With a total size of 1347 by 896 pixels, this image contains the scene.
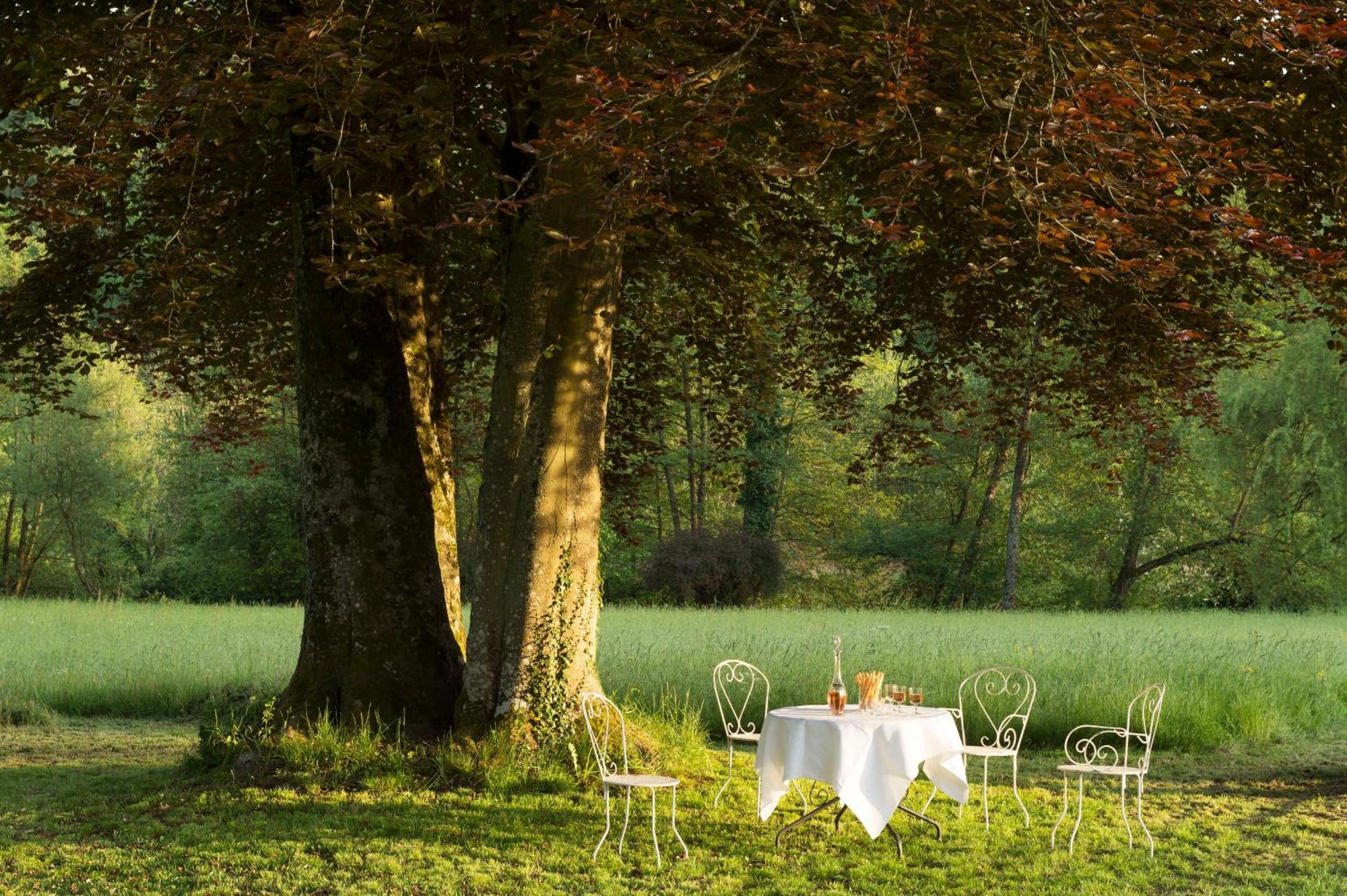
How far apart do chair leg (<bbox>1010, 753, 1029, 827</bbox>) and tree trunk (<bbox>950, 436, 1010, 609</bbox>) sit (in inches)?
1005

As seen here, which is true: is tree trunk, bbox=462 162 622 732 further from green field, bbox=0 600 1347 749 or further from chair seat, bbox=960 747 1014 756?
green field, bbox=0 600 1347 749

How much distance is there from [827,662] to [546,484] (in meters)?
6.91

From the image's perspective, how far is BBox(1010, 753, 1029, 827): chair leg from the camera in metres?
8.94

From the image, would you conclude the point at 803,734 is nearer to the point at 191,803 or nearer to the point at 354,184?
the point at 191,803

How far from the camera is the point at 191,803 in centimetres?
906

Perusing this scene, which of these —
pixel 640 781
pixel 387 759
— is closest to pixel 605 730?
pixel 387 759

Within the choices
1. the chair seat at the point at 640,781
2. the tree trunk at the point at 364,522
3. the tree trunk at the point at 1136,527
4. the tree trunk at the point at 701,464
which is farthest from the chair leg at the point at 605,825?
the tree trunk at the point at 1136,527

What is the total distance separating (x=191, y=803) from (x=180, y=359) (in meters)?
5.29

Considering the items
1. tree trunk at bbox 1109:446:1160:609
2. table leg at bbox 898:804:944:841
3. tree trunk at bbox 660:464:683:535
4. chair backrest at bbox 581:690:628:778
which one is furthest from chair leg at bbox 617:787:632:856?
tree trunk at bbox 1109:446:1160:609

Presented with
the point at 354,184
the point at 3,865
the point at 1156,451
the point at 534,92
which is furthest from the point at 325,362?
the point at 1156,451

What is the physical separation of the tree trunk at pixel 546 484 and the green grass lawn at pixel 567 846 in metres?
0.83

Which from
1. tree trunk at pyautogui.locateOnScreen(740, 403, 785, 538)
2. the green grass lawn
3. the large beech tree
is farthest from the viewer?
tree trunk at pyautogui.locateOnScreen(740, 403, 785, 538)

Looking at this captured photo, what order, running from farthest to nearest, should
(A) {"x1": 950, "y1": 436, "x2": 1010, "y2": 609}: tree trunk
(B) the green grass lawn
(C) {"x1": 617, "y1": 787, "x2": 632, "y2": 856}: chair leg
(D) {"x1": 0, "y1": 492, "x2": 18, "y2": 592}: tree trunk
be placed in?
(D) {"x1": 0, "y1": 492, "x2": 18, "y2": 592}: tree trunk < (A) {"x1": 950, "y1": 436, "x2": 1010, "y2": 609}: tree trunk < (C) {"x1": 617, "y1": 787, "x2": 632, "y2": 856}: chair leg < (B) the green grass lawn

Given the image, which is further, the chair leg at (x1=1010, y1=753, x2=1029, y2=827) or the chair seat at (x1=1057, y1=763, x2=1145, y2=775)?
the chair leg at (x1=1010, y1=753, x2=1029, y2=827)
